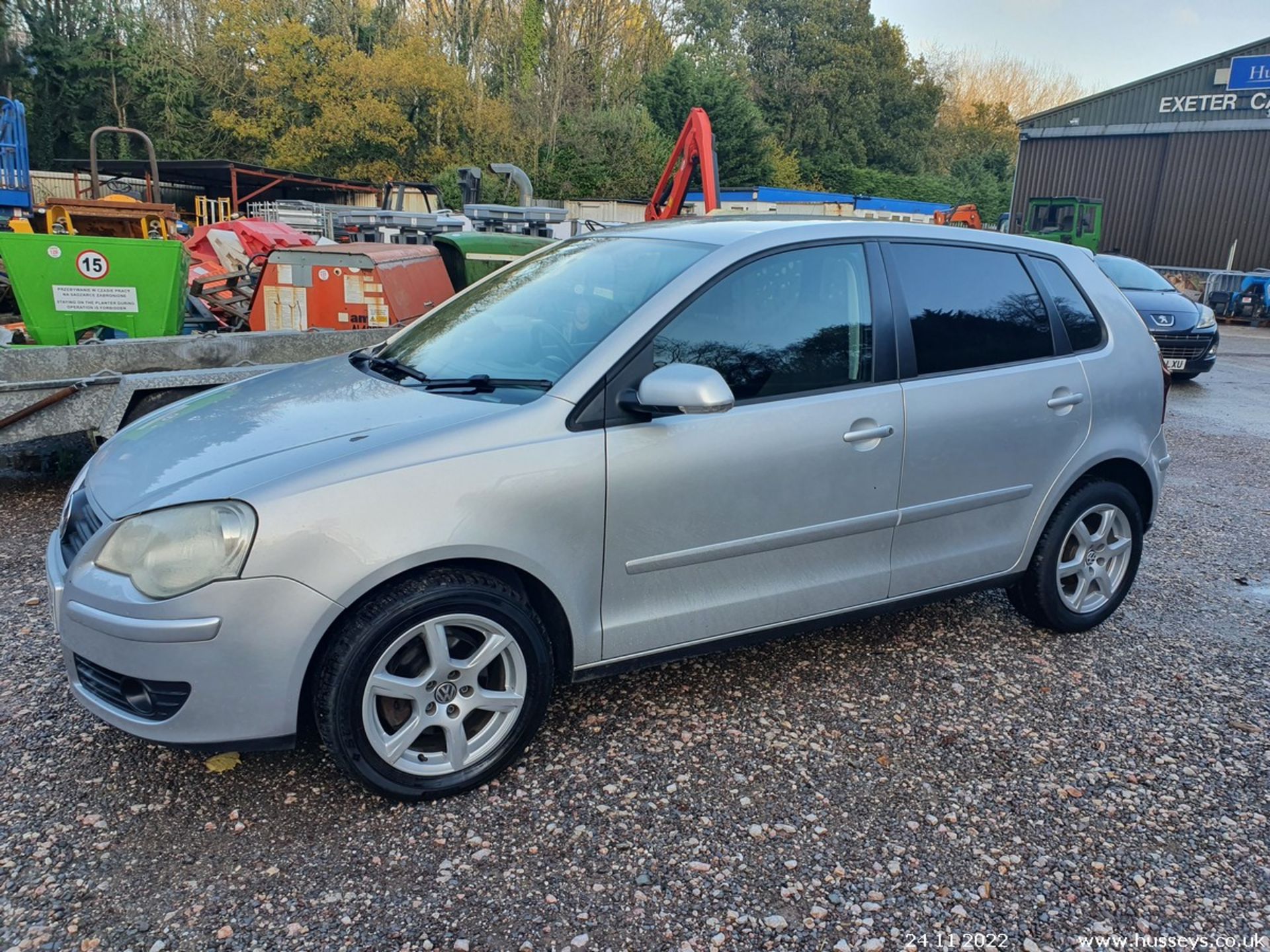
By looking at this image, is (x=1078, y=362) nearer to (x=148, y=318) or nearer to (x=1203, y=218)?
(x=148, y=318)

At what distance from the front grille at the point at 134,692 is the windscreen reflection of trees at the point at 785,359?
1696mm

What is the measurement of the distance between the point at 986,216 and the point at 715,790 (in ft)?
164

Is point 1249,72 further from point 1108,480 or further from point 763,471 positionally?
point 763,471

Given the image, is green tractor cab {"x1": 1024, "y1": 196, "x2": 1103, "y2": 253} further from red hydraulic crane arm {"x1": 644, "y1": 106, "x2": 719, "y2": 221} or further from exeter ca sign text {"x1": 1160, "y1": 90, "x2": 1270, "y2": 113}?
red hydraulic crane arm {"x1": 644, "y1": 106, "x2": 719, "y2": 221}

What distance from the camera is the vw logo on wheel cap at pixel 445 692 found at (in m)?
2.74

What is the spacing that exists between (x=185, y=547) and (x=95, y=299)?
4.46m

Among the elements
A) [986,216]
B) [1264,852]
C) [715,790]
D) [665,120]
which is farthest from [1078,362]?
[986,216]

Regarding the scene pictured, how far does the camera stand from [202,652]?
97.0 inches

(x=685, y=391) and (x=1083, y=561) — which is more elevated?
(x=685, y=391)

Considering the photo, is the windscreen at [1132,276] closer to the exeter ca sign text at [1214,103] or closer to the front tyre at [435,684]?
the front tyre at [435,684]

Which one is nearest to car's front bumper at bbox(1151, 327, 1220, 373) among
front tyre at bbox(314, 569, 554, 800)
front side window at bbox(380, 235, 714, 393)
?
front side window at bbox(380, 235, 714, 393)

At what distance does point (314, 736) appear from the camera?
312 centimetres

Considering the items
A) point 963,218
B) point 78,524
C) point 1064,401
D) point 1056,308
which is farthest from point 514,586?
point 963,218

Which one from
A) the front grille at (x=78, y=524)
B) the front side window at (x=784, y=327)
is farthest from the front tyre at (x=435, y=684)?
the front side window at (x=784, y=327)
